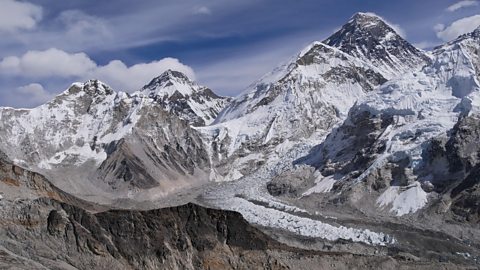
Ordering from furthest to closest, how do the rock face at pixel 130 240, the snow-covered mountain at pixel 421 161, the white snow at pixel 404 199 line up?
the snow-covered mountain at pixel 421 161, the white snow at pixel 404 199, the rock face at pixel 130 240

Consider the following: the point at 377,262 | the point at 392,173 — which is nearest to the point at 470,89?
the point at 392,173

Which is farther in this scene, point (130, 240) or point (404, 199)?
point (404, 199)

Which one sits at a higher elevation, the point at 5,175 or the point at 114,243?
the point at 5,175

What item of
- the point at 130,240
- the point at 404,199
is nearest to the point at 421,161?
the point at 404,199

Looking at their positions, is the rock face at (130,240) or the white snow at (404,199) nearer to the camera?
the rock face at (130,240)

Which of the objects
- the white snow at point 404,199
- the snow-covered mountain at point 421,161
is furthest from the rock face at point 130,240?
the snow-covered mountain at point 421,161

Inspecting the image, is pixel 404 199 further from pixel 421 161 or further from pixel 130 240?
pixel 130 240

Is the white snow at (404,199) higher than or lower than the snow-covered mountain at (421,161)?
lower

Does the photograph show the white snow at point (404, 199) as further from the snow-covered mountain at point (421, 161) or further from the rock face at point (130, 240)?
the rock face at point (130, 240)

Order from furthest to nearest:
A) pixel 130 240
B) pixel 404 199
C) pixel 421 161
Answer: pixel 421 161
pixel 404 199
pixel 130 240

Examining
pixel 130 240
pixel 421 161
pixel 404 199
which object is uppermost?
pixel 421 161

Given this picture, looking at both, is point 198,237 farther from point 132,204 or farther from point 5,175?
point 132,204
